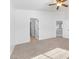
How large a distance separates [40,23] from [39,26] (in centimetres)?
24

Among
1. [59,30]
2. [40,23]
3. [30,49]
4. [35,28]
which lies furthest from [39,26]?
[30,49]

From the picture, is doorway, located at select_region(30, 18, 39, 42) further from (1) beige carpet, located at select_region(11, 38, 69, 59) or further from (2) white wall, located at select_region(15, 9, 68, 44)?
(1) beige carpet, located at select_region(11, 38, 69, 59)

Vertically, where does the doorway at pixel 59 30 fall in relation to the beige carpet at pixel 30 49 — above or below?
above

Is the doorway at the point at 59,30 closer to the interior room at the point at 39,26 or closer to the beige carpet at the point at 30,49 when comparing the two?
the interior room at the point at 39,26

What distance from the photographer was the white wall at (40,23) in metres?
6.58

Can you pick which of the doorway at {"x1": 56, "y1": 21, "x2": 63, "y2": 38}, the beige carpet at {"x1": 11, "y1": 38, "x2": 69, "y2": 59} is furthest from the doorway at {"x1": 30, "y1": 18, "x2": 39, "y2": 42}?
the doorway at {"x1": 56, "y1": 21, "x2": 63, "y2": 38}

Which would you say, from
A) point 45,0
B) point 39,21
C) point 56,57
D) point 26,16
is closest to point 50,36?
point 39,21

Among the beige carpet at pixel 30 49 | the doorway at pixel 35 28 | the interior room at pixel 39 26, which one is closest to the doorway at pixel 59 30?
the interior room at pixel 39 26

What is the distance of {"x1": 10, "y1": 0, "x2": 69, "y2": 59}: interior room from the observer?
19.2 ft

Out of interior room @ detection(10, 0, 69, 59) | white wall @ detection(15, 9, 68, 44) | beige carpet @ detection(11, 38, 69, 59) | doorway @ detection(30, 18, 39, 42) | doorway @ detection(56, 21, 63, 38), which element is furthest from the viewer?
doorway @ detection(56, 21, 63, 38)
